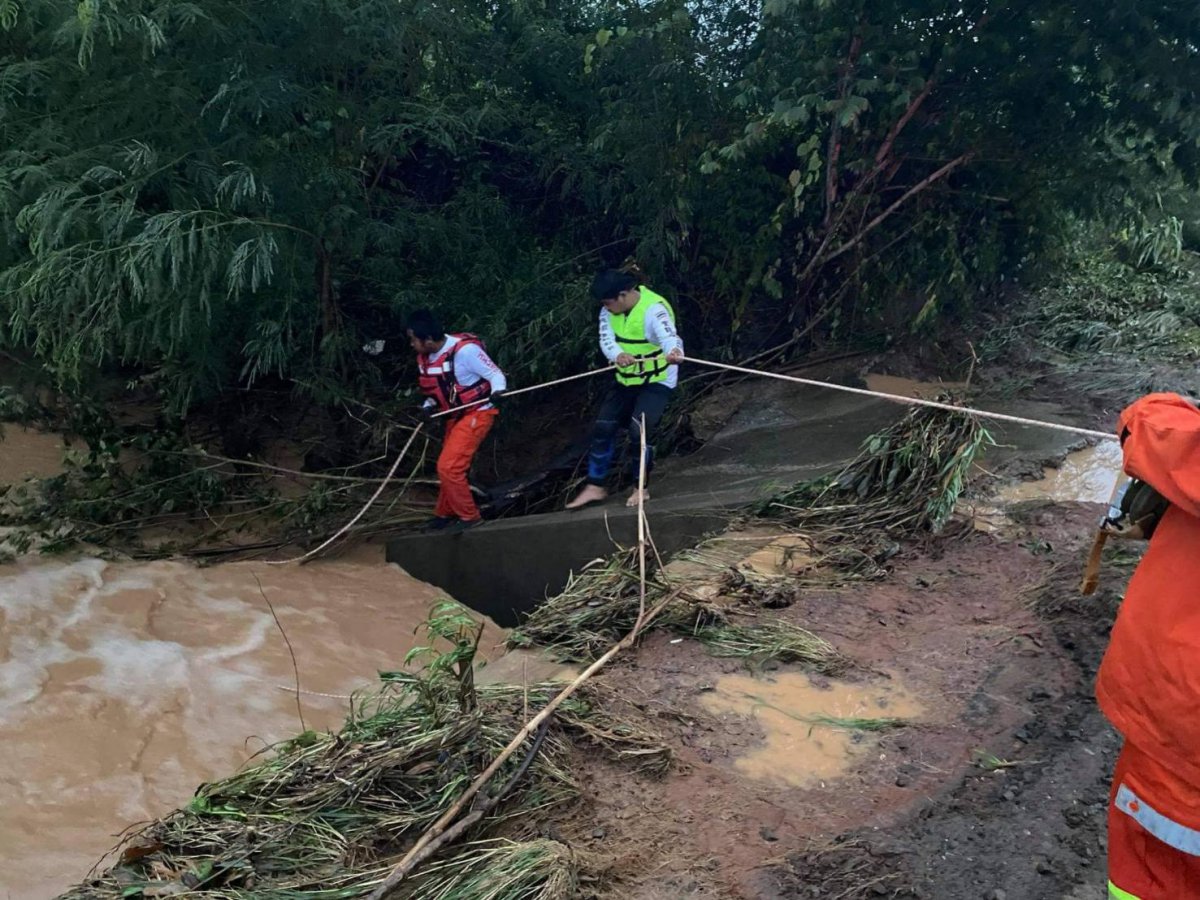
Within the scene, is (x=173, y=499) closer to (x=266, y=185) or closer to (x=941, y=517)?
(x=266, y=185)

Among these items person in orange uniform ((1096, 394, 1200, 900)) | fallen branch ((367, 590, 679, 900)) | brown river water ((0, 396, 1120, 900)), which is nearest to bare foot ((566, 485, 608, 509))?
brown river water ((0, 396, 1120, 900))

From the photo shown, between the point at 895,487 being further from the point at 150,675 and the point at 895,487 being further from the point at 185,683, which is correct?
the point at 150,675

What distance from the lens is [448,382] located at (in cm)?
692

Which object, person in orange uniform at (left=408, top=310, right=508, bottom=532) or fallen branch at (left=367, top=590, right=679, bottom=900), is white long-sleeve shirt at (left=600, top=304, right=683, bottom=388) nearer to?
person in orange uniform at (left=408, top=310, right=508, bottom=532)

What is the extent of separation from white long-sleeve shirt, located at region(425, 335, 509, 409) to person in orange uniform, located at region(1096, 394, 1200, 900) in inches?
201

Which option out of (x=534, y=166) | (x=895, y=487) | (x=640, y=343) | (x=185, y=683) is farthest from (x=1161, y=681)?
(x=534, y=166)

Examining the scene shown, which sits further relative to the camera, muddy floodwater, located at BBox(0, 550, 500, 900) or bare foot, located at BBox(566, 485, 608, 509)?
bare foot, located at BBox(566, 485, 608, 509)

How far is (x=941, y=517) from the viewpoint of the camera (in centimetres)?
493

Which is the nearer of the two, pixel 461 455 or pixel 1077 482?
pixel 1077 482

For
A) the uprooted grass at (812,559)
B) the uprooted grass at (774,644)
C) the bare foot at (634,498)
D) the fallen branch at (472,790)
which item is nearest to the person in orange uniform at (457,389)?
the bare foot at (634,498)

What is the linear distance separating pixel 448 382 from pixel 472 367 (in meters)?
0.25

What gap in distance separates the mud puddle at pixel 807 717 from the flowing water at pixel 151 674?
2282 millimetres

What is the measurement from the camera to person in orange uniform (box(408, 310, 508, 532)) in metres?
6.75

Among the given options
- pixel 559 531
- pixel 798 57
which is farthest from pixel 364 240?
pixel 798 57
